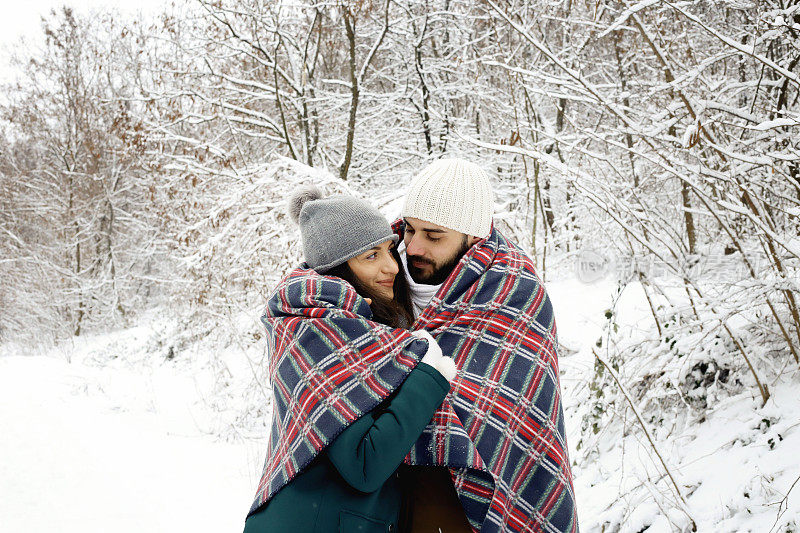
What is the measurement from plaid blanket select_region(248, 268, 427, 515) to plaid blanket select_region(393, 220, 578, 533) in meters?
0.22

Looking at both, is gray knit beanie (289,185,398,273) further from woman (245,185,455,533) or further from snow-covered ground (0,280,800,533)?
snow-covered ground (0,280,800,533)

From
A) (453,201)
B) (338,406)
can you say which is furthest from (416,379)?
(453,201)

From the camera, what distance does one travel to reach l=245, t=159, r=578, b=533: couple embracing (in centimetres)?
146

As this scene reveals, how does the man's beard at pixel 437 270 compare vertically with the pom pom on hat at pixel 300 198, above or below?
below

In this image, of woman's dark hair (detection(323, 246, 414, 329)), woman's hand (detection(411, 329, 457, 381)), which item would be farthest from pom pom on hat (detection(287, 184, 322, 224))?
woman's hand (detection(411, 329, 457, 381))

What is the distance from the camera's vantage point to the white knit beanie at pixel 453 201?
6.49 feet

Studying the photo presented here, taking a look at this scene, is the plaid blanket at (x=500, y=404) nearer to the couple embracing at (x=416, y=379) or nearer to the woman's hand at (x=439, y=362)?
the couple embracing at (x=416, y=379)

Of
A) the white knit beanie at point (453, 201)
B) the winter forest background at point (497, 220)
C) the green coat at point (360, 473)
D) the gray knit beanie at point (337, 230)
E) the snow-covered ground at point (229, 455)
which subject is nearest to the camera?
the green coat at point (360, 473)

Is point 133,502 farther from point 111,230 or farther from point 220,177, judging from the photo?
point 111,230

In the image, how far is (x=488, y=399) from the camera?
168 centimetres

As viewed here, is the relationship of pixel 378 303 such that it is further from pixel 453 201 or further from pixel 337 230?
pixel 453 201

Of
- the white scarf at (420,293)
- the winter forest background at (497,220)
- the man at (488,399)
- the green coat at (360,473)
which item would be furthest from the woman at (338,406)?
the winter forest background at (497,220)

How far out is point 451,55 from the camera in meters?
9.98

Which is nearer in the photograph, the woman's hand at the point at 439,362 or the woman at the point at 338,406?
the woman at the point at 338,406
